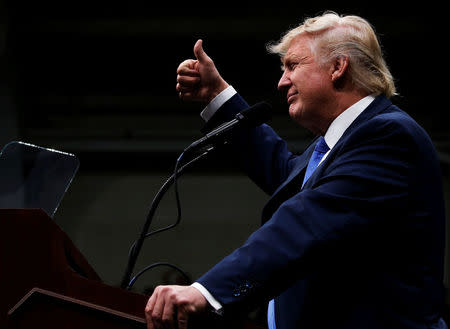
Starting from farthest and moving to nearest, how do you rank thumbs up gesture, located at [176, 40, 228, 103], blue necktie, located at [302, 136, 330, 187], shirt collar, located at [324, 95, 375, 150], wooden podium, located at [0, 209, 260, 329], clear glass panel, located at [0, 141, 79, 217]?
1. thumbs up gesture, located at [176, 40, 228, 103]
2. blue necktie, located at [302, 136, 330, 187]
3. shirt collar, located at [324, 95, 375, 150]
4. clear glass panel, located at [0, 141, 79, 217]
5. wooden podium, located at [0, 209, 260, 329]

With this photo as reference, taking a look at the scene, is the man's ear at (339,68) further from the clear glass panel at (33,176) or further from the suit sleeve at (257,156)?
the clear glass panel at (33,176)

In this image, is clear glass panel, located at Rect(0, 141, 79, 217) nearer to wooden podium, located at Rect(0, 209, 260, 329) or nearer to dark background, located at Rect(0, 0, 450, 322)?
wooden podium, located at Rect(0, 209, 260, 329)

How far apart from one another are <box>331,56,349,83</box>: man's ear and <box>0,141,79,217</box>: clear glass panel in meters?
0.55

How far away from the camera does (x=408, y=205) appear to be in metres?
1.17

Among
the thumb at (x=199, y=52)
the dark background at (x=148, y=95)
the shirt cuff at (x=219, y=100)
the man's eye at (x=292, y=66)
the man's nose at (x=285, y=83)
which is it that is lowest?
the dark background at (x=148, y=95)

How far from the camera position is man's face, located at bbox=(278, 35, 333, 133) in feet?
4.70

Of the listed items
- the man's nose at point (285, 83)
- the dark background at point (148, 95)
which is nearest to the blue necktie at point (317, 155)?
the man's nose at point (285, 83)

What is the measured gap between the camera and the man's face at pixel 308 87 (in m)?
1.43

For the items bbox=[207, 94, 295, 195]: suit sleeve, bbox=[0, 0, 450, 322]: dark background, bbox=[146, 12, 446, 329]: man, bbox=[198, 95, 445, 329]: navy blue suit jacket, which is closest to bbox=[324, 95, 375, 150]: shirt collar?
bbox=[146, 12, 446, 329]: man

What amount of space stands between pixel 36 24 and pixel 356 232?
3708 mm

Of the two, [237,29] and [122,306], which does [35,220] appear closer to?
[122,306]

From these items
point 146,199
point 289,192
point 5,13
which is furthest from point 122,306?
point 146,199

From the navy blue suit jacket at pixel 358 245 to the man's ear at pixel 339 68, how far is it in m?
0.17

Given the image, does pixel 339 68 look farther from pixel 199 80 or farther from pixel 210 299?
pixel 210 299
